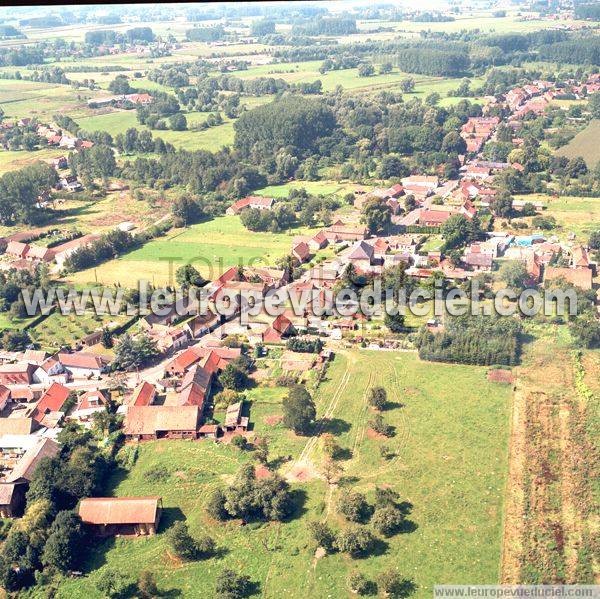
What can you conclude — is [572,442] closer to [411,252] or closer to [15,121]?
[411,252]

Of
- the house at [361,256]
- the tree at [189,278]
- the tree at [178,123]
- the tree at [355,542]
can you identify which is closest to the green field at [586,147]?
the house at [361,256]

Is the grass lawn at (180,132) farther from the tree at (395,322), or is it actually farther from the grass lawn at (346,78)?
the tree at (395,322)

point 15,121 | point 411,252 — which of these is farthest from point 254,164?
point 15,121

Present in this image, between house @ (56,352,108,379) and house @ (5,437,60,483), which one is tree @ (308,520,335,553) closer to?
house @ (5,437,60,483)

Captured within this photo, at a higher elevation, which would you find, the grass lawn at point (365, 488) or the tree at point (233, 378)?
the tree at point (233, 378)

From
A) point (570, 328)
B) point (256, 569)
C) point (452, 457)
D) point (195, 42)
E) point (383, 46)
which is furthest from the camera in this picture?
point (195, 42)

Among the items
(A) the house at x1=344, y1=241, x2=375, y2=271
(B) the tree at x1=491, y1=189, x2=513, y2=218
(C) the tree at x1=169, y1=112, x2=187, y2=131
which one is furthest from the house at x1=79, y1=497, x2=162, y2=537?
(C) the tree at x1=169, y1=112, x2=187, y2=131

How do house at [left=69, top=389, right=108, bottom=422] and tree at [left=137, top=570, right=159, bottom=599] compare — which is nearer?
tree at [left=137, top=570, right=159, bottom=599]
